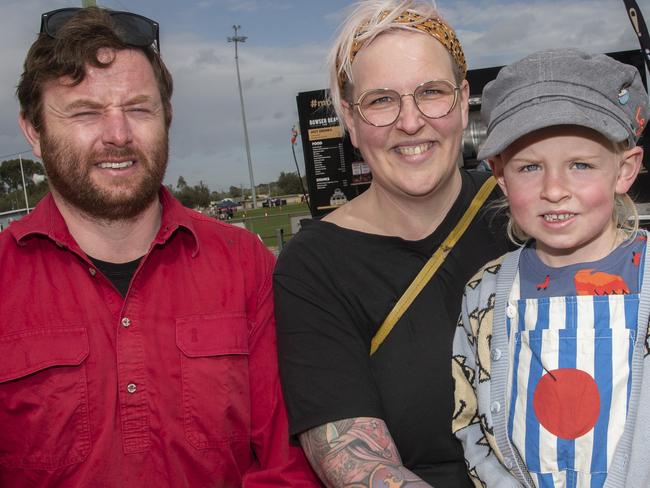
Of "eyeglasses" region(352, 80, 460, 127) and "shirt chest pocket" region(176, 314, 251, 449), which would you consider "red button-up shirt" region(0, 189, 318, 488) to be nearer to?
"shirt chest pocket" region(176, 314, 251, 449)

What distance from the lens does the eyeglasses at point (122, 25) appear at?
2.53 m

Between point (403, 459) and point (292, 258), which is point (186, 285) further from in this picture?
point (403, 459)

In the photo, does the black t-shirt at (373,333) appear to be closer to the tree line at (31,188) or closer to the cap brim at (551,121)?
the cap brim at (551,121)

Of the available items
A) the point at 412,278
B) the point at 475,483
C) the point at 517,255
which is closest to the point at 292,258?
the point at 412,278

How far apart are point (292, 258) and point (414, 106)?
71 centimetres

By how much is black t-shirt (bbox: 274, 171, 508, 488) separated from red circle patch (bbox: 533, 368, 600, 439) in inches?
16.5

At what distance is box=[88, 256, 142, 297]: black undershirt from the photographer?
2.46 m

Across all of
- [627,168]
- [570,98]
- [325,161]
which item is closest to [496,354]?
[627,168]

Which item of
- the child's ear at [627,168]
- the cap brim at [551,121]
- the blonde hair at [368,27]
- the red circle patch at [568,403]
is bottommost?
the red circle patch at [568,403]

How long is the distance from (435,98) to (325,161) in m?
6.97

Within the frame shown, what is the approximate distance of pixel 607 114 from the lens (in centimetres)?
178

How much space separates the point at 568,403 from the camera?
1779 mm

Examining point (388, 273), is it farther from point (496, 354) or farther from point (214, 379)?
point (214, 379)

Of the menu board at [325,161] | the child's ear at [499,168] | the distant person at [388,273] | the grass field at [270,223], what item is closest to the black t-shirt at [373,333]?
the distant person at [388,273]
